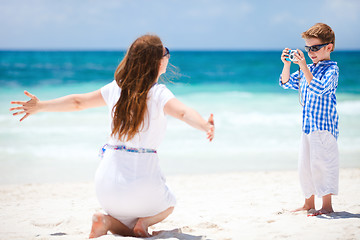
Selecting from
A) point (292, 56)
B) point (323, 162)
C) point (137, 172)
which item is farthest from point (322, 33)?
point (137, 172)

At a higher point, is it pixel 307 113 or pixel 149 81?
pixel 149 81

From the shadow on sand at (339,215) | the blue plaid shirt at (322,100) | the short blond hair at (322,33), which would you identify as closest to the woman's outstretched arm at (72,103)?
the blue plaid shirt at (322,100)

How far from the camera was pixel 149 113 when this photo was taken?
2629 mm

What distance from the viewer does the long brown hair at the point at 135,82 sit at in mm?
2597

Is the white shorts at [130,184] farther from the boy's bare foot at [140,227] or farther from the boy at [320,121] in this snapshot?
the boy at [320,121]

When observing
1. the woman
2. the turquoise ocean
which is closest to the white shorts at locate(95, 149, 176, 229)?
the woman

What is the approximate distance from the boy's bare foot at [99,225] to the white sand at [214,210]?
6cm

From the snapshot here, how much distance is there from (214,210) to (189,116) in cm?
186

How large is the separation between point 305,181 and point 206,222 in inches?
38.0

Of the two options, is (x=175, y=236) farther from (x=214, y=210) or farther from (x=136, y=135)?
(x=214, y=210)

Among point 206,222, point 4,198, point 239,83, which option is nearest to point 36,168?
point 4,198

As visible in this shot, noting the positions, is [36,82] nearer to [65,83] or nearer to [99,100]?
[65,83]

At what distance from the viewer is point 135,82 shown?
263 centimetres

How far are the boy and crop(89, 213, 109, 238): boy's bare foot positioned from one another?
1.84 m
